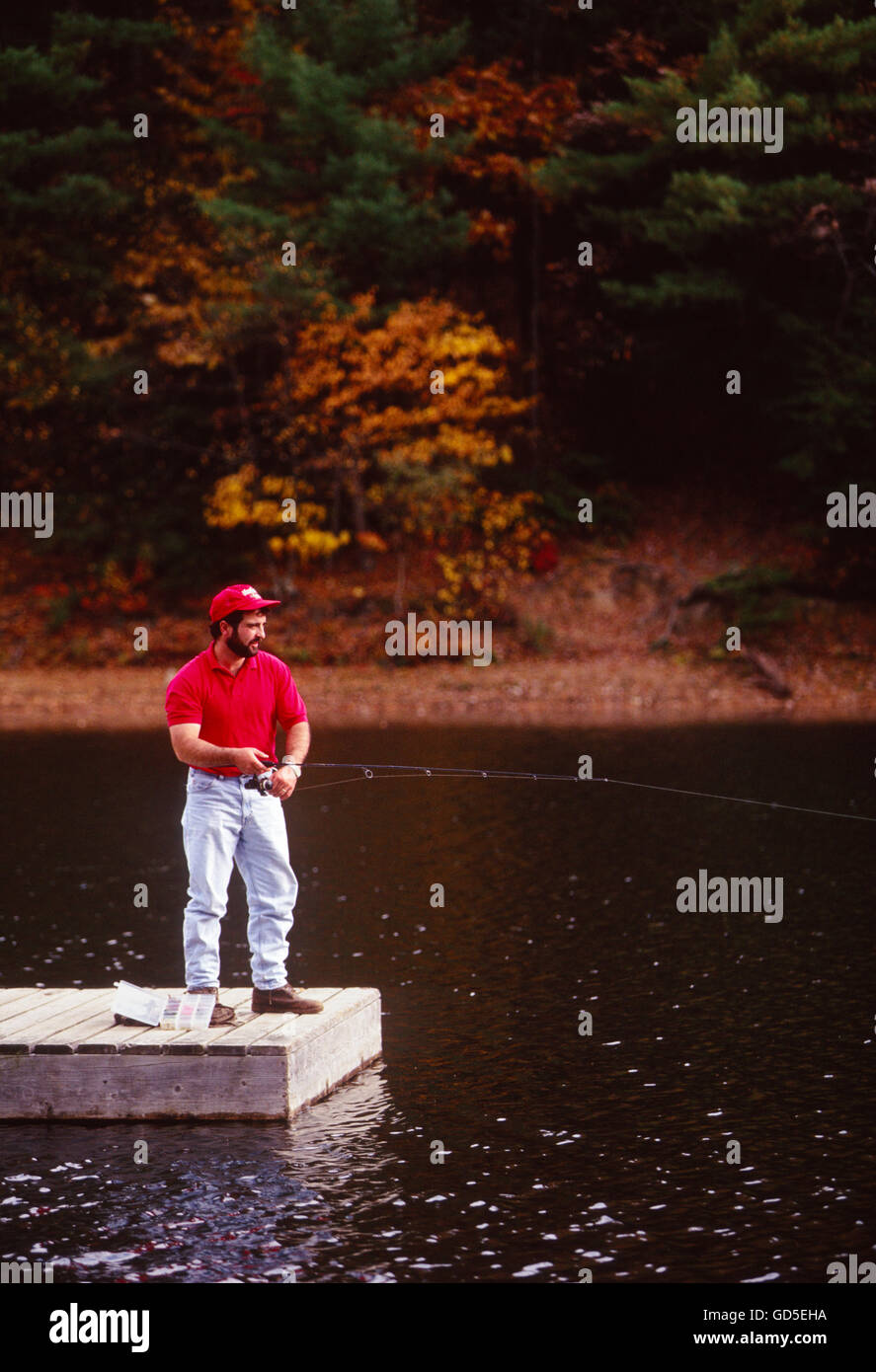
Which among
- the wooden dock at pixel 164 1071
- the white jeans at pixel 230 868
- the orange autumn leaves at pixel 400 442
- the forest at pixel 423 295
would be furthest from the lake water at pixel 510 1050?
the forest at pixel 423 295

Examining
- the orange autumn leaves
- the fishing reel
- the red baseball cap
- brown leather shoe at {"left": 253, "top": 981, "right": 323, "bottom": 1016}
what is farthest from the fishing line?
the orange autumn leaves

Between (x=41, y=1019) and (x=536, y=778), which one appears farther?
(x=536, y=778)

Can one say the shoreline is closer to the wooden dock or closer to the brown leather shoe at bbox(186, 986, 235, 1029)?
the brown leather shoe at bbox(186, 986, 235, 1029)

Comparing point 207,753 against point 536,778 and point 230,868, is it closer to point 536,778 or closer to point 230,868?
point 230,868

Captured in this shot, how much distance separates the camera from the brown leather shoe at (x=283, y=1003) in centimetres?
830

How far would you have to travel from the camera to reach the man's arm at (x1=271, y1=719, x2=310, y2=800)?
8039mm

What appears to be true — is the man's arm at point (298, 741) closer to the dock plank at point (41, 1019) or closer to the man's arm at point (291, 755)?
the man's arm at point (291, 755)

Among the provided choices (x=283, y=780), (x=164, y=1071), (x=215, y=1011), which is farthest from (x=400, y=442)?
(x=164, y=1071)

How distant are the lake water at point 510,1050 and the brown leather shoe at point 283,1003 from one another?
442 mm

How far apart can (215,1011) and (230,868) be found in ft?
2.35

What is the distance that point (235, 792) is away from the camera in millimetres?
8156

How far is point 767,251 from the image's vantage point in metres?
32.2

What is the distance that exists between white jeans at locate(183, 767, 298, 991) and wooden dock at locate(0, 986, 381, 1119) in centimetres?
35
